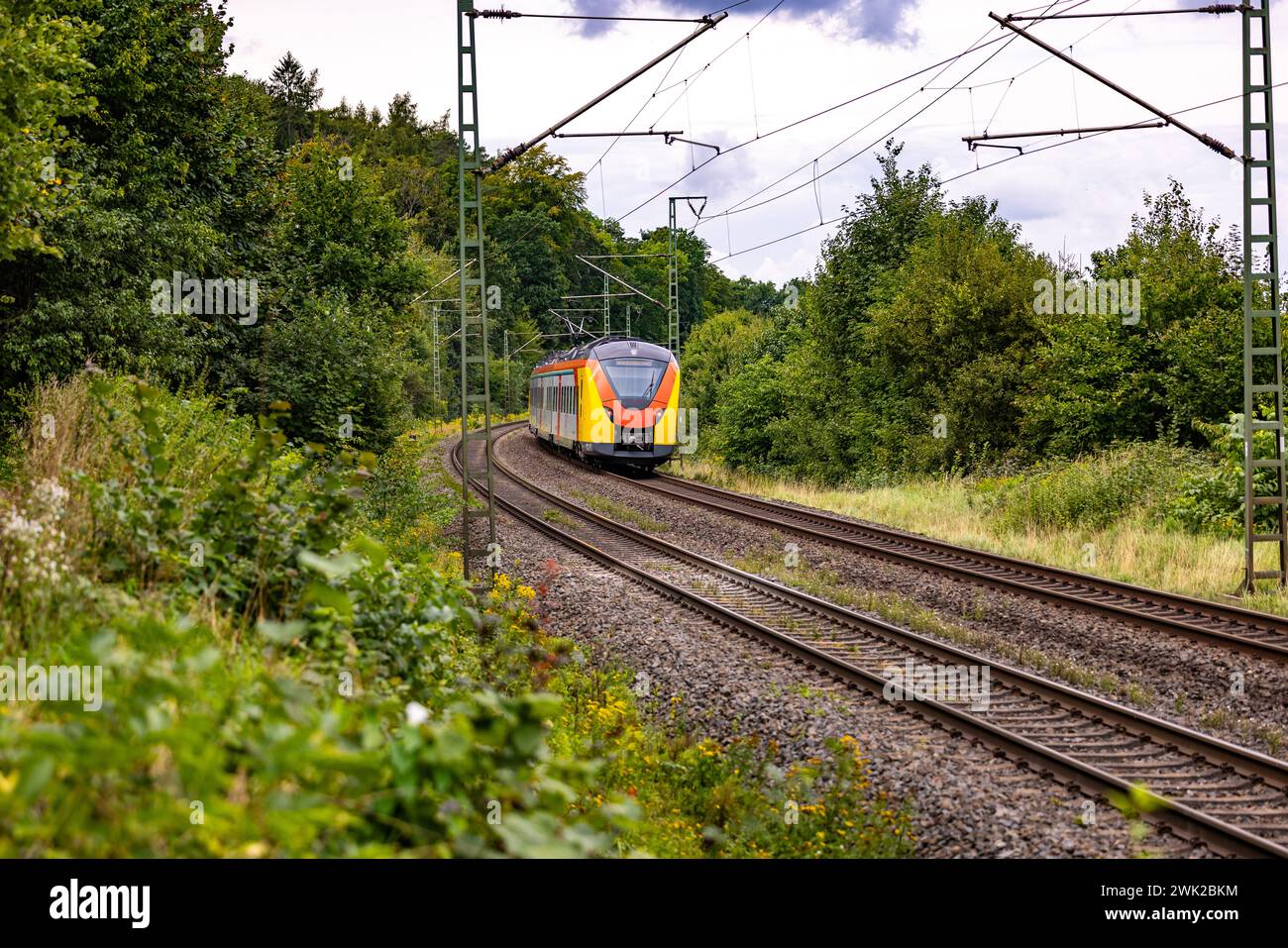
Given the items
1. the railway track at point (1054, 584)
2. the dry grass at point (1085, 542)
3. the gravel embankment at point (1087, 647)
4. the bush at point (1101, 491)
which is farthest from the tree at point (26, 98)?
the bush at point (1101, 491)

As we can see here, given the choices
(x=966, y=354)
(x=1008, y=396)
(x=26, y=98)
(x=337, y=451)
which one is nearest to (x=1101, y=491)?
(x=1008, y=396)

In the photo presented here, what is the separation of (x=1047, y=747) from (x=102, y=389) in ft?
22.7

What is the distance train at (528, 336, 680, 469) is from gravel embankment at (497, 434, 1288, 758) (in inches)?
455

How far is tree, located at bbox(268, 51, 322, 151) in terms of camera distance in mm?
76000

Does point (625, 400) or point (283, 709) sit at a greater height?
point (625, 400)

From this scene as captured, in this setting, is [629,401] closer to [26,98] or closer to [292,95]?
[26,98]

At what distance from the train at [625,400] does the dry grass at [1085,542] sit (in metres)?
6.56

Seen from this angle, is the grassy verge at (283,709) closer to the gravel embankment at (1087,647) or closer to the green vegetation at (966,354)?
the gravel embankment at (1087,647)

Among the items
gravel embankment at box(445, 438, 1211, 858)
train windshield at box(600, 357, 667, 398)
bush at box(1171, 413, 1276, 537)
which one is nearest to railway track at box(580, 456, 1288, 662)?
bush at box(1171, 413, 1276, 537)

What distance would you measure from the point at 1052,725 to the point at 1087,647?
9.85ft

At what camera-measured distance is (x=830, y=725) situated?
347 inches

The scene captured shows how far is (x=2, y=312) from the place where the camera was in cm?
1588
